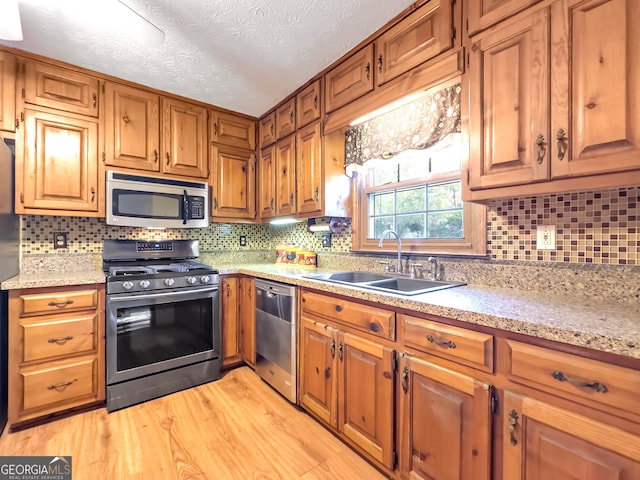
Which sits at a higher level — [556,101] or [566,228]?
[556,101]

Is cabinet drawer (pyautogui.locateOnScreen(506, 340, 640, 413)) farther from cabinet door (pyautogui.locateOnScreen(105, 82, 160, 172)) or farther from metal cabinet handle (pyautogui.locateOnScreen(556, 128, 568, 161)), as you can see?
cabinet door (pyautogui.locateOnScreen(105, 82, 160, 172))

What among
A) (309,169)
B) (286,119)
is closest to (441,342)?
(309,169)

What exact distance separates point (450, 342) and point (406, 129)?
1.30 meters

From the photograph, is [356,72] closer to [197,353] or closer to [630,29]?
[630,29]

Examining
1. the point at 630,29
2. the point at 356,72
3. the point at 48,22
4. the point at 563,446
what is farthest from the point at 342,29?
the point at 563,446

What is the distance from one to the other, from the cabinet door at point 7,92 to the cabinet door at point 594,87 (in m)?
3.03

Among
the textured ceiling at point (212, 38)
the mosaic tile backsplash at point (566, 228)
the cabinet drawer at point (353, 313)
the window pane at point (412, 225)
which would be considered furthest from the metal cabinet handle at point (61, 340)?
the window pane at point (412, 225)

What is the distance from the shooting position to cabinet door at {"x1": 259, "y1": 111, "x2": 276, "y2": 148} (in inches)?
112

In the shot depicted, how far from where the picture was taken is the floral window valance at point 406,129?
5.29ft

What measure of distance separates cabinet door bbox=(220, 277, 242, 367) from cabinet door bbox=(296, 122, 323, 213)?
2.94 ft

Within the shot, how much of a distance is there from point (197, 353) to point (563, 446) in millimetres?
2262

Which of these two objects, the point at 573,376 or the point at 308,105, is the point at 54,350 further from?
the point at 573,376

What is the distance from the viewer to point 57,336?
188 centimetres

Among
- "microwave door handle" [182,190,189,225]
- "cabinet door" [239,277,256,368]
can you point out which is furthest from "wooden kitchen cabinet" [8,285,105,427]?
"cabinet door" [239,277,256,368]
